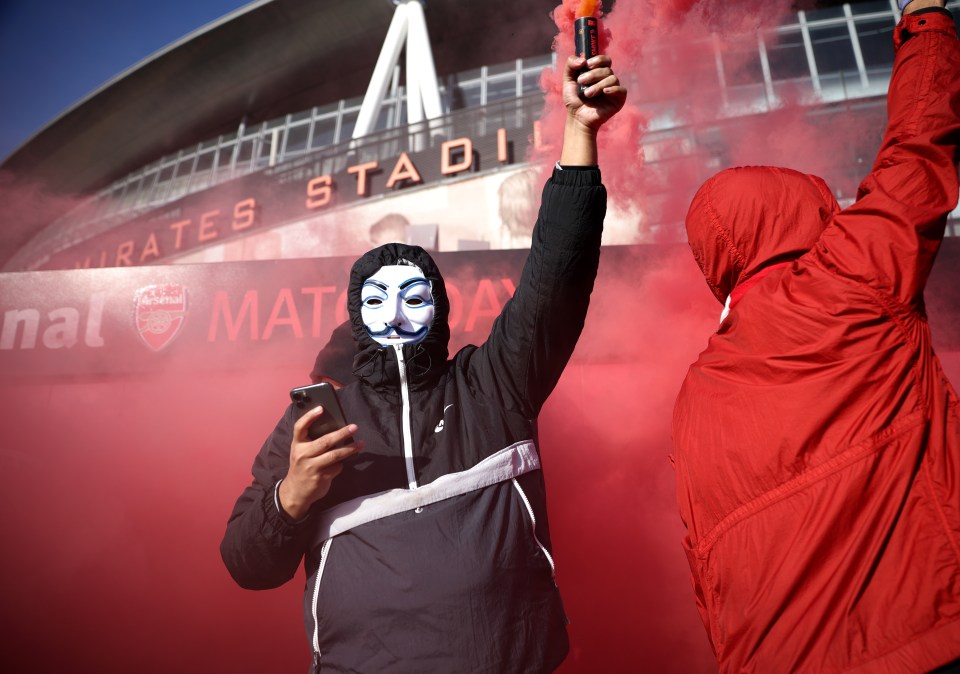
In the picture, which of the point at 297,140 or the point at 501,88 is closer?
the point at 501,88

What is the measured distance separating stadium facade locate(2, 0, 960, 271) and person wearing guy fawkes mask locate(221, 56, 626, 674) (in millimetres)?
5687

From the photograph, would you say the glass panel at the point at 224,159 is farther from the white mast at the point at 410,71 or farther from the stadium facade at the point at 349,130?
the white mast at the point at 410,71

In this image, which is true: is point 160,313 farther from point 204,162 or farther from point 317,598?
point 204,162

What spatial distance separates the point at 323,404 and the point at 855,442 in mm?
1178

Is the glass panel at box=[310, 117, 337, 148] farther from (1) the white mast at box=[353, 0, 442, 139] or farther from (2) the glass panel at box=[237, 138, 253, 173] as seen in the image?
(1) the white mast at box=[353, 0, 442, 139]

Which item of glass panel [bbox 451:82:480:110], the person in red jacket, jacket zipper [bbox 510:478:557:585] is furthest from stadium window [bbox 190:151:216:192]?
the person in red jacket

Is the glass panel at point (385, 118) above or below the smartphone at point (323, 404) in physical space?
above

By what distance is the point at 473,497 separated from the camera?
5.44ft

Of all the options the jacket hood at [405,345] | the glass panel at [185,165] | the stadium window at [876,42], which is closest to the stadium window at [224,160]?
the glass panel at [185,165]

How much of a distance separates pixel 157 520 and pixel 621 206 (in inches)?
209

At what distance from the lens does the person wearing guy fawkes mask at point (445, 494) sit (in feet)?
4.99

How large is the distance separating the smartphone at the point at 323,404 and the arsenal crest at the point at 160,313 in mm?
3457

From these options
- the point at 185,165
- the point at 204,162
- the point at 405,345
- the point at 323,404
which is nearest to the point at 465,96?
the point at 204,162

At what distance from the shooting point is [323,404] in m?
1.58
